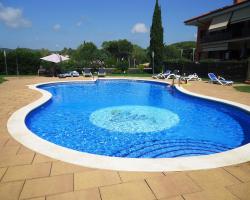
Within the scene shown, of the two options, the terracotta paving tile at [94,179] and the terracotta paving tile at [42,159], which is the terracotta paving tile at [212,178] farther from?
the terracotta paving tile at [42,159]

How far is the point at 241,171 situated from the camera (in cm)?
356

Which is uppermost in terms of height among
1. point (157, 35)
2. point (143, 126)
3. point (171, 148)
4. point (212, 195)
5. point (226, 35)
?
point (157, 35)

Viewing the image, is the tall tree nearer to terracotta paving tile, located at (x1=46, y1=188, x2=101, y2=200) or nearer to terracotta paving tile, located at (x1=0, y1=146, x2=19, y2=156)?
terracotta paving tile, located at (x1=0, y1=146, x2=19, y2=156)

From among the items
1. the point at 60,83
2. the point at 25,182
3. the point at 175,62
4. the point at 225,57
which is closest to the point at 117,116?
the point at 25,182

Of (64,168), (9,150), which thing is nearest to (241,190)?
(64,168)

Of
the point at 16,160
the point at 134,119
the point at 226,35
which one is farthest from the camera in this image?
the point at 226,35

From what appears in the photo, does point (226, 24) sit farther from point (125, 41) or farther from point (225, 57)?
point (125, 41)

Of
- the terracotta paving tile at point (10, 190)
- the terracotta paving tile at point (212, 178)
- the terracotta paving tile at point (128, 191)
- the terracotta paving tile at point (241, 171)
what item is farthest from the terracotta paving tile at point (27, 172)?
the terracotta paving tile at point (241, 171)

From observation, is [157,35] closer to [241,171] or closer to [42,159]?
[241,171]

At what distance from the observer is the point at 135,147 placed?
5883 mm

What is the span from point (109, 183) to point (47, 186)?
87 centimetres

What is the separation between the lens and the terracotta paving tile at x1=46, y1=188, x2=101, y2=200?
283cm

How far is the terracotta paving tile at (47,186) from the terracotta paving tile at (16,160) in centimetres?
69

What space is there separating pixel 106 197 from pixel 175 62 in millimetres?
23249
